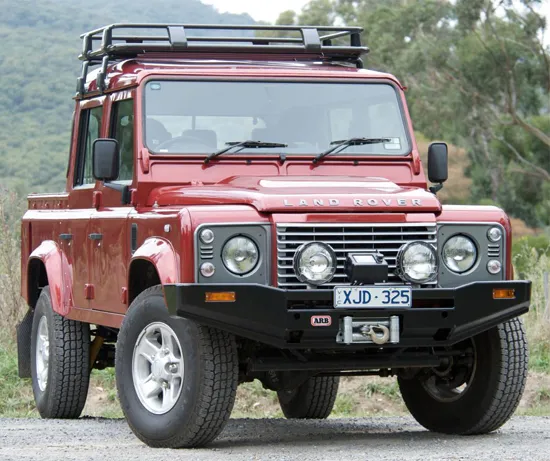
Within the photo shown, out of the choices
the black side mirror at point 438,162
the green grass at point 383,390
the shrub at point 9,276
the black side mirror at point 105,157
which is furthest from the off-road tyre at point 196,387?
the shrub at point 9,276

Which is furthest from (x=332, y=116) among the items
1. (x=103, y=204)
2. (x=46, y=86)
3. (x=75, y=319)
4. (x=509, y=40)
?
(x=46, y=86)

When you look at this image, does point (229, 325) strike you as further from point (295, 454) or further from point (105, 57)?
point (105, 57)

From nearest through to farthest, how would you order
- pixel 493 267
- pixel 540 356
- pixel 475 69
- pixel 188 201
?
pixel 493 267
pixel 188 201
pixel 540 356
pixel 475 69

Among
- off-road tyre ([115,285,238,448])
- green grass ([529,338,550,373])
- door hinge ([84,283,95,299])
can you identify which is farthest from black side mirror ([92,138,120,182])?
green grass ([529,338,550,373])

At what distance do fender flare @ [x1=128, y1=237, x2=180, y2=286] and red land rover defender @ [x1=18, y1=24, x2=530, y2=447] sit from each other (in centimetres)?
1

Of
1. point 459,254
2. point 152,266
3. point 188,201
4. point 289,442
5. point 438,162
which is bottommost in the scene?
point 289,442

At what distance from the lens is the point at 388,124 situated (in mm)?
9305

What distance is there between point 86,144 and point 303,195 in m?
2.96

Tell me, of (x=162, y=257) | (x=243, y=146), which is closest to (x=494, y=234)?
(x=243, y=146)

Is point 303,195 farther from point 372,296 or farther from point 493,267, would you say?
point 493,267

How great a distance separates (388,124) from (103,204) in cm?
205

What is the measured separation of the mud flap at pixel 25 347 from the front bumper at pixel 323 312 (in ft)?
13.1

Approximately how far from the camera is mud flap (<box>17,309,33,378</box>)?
11.2 m

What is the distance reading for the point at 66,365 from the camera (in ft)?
33.4
